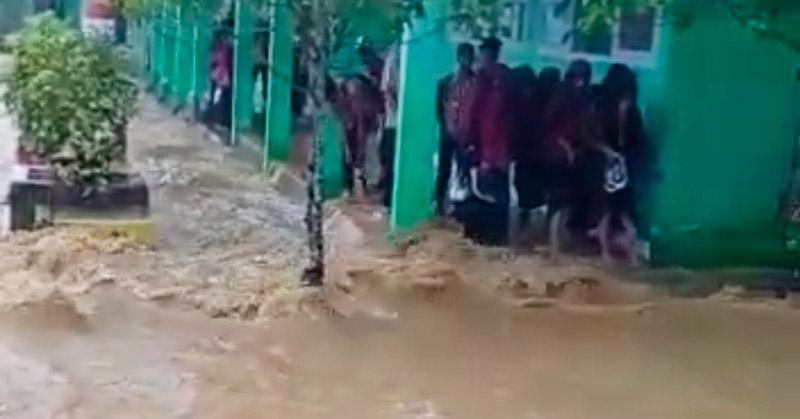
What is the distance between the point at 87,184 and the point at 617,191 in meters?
4.15

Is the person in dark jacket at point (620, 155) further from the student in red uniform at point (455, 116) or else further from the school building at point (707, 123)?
the student in red uniform at point (455, 116)

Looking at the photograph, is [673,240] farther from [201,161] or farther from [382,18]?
[201,161]

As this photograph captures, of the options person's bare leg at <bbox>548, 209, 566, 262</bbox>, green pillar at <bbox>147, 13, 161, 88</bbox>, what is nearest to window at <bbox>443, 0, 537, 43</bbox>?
person's bare leg at <bbox>548, 209, 566, 262</bbox>

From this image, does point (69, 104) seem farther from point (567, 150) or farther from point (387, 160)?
point (567, 150)

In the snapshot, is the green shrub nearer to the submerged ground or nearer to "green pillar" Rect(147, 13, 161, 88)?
the submerged ground

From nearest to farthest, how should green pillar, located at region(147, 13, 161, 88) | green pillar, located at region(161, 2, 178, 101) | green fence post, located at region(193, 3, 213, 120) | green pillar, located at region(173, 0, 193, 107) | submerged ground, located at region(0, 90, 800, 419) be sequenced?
1. submerged ground, located at region(0, 90, 800, 419)
2. green fence post, located at region(193, 3, 213, 120)
3. green pillar, located at region(173, 0, 193, 107)
4. green pillar, located at region(161, 2, 178, 101)
5. green pillar, located at region(147, 13, 161, 88)

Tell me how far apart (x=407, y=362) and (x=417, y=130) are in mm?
4065

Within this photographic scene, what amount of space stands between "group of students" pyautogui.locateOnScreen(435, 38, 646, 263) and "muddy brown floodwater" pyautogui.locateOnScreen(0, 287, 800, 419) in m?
1.66

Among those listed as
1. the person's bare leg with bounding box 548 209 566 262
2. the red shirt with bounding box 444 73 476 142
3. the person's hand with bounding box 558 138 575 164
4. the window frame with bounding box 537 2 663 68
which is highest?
the window frame with bounding box 537 2 663 68

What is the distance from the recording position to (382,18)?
957 centimetres

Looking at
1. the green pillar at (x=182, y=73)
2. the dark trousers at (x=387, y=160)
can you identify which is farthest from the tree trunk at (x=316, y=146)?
the green pillar at (x=182, y=73)

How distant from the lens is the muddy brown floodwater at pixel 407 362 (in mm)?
7758

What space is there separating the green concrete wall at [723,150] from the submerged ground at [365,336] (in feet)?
1.52

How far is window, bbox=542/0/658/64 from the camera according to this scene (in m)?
11.1
